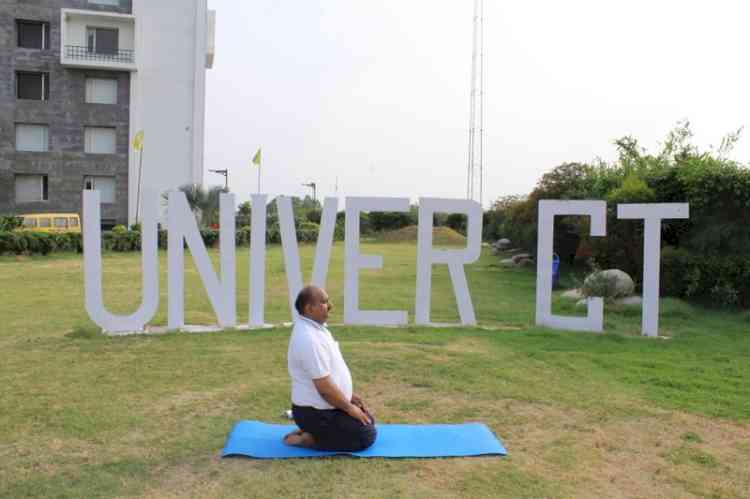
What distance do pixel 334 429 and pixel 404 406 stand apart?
1545 millimetres

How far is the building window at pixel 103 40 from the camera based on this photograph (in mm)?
35344

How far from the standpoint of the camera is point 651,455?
16.9 feet

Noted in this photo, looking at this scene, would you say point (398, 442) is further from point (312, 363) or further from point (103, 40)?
point (103, 40)

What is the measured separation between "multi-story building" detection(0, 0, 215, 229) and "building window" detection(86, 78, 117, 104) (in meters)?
0.05

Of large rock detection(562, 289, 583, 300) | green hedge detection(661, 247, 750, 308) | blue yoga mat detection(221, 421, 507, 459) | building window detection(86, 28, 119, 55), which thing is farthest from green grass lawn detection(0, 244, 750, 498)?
building window detection(86, 28, 119, 55)

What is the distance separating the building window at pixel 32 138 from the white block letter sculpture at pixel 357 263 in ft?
96.0

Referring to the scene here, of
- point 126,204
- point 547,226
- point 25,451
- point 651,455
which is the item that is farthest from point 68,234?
point 651,455

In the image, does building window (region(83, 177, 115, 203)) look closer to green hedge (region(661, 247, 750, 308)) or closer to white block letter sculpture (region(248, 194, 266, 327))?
white block letter sculpture (region(248, 194, 266, 327))

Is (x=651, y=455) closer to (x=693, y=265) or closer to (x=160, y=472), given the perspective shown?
(x=160, y=472)

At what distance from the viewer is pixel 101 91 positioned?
116 ft

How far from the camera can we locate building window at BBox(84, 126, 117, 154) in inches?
1379

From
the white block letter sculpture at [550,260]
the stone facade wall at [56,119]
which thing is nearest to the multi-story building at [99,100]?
the stone facade wall at [56,119]

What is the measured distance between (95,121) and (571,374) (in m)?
32.9

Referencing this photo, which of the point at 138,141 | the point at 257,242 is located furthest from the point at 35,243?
the point at 257,242
